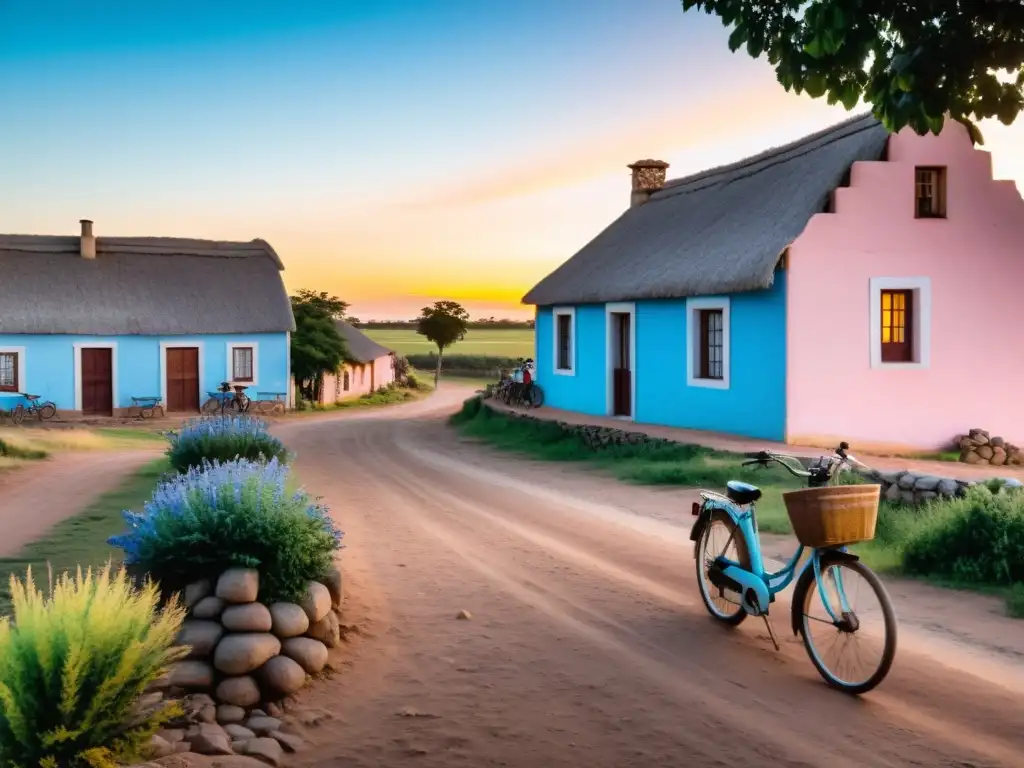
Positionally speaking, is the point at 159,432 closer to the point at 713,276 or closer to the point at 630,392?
the point at 630,392

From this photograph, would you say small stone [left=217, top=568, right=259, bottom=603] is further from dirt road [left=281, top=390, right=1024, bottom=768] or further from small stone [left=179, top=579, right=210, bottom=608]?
dirt road [left=281, top=390, right=1024, bottom=768]

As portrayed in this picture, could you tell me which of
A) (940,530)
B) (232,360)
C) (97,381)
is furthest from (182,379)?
(940,530)

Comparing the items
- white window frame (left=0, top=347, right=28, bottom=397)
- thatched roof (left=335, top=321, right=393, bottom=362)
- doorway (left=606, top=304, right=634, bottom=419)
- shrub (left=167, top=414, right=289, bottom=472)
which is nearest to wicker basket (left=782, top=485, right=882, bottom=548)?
shrub (left=167, top=414, right=289, bottom=472)

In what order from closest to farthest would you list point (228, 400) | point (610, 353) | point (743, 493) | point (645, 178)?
1. point (743, 493)
2. point (610, 353)
3. point (645, 178)
4. point (228, 400)

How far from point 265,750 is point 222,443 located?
8.13m

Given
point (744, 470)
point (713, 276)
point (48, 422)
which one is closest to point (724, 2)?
point (744, 470)

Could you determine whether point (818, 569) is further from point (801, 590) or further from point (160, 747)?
point (160, 747)

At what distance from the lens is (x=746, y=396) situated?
16.8 metres

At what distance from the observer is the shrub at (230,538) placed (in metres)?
5.80

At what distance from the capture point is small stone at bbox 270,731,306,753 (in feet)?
14.7

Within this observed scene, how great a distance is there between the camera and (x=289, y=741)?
4.52 m

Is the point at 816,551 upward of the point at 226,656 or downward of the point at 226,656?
upward

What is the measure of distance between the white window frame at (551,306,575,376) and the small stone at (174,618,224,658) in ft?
60.8

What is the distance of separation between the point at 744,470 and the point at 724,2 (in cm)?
857
